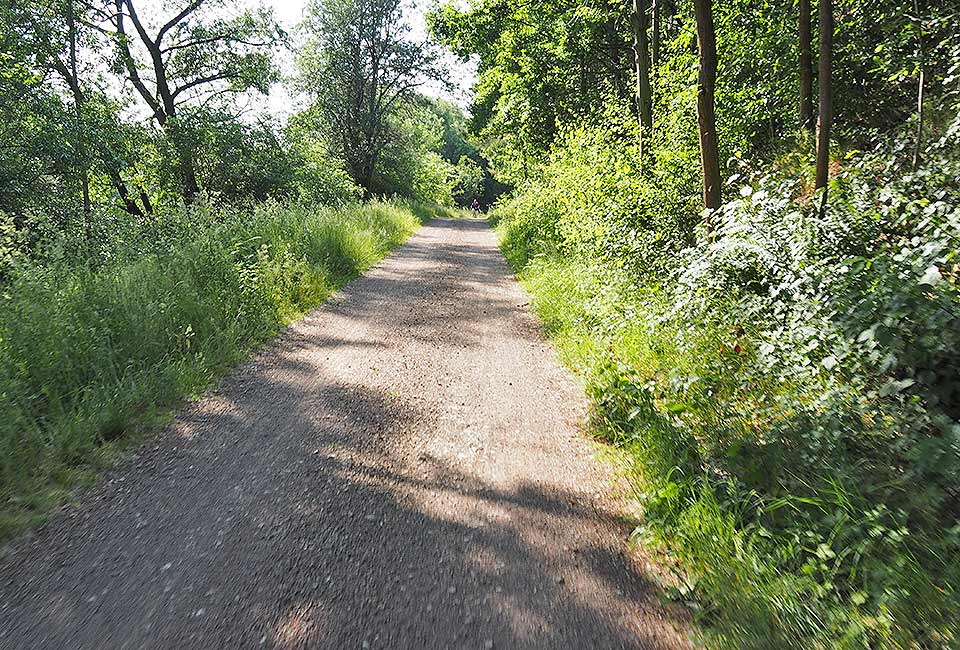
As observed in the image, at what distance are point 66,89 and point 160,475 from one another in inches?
476

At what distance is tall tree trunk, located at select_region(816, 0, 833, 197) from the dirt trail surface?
9.50ft

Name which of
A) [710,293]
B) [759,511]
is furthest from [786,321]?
[759,511]

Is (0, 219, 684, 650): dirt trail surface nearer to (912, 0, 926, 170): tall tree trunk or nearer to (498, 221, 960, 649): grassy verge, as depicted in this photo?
(498, 221, 960, 649): grassy verge

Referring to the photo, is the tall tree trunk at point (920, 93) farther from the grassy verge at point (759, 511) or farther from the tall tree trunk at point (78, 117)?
the tall tree trunk at point (78, 117)

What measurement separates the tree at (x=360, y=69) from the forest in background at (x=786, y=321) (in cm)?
2155

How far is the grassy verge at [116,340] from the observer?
3.30 meters

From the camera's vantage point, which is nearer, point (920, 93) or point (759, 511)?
point (759, 511)

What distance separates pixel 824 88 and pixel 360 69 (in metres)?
27.4

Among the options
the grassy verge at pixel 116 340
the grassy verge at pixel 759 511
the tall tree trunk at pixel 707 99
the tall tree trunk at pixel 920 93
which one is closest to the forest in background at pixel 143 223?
the grassy verge at pixel 116 340

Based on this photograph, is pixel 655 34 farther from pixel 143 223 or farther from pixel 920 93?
pixel 143 223

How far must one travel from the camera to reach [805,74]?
21.6ft

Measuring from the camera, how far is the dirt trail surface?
2.25m

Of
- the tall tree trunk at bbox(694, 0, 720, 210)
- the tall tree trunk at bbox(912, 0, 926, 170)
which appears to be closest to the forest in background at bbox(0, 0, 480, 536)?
the tall tree trunk at bbox(694, 0, 720, 210)

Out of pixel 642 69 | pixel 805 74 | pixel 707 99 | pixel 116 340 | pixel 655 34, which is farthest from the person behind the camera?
pixel 642 69
